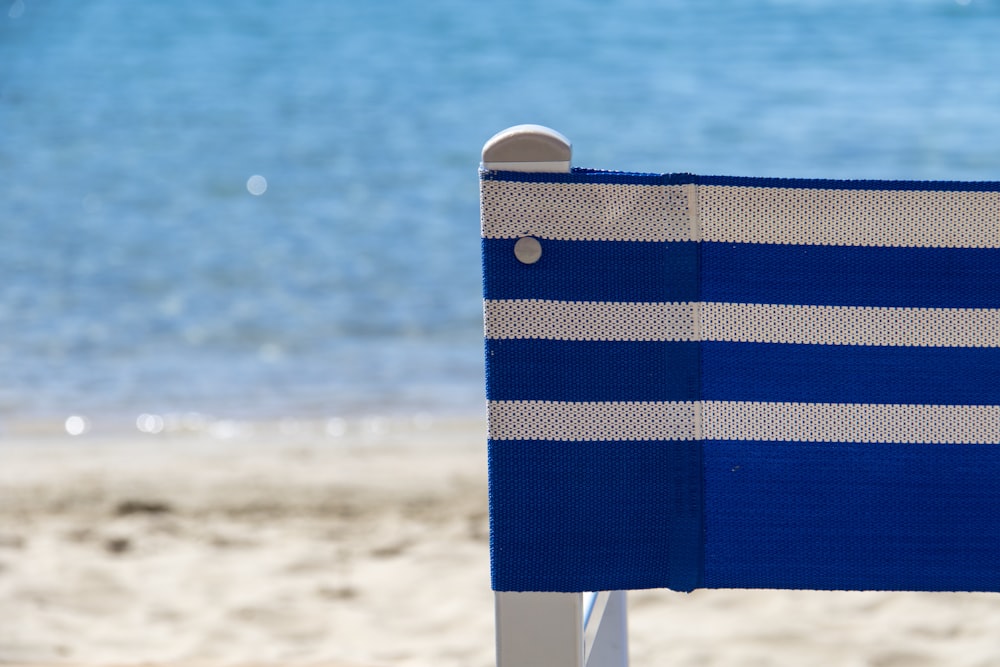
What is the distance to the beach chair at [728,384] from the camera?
1255mm

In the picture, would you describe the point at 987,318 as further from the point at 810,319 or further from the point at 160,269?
the point at 160,269

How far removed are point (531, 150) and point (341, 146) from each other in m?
12.2

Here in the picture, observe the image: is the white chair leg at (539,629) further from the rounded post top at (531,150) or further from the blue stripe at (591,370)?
the rounded post top at (531,150)

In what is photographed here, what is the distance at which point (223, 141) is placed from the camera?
553 inches

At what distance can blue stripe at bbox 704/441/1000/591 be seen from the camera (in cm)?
129

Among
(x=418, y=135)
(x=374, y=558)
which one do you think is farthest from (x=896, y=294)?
(x=418, y=135)

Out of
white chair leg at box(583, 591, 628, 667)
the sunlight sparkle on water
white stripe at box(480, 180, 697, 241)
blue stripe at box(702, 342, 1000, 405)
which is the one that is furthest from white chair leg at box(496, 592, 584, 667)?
the sunlight sparkle on water

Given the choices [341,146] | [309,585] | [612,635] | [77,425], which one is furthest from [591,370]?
[341,146]

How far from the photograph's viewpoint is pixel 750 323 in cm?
127

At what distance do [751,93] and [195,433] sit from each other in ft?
36.2

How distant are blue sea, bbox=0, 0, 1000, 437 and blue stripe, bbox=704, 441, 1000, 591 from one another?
166 inches

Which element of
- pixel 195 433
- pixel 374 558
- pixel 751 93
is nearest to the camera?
pixel 374 558

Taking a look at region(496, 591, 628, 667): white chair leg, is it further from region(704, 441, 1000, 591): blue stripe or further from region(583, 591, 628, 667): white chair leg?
region(583, 591, 628, 667): white chair leg

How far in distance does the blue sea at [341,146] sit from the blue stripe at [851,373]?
14.0 ft
